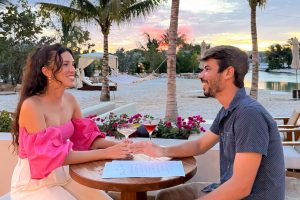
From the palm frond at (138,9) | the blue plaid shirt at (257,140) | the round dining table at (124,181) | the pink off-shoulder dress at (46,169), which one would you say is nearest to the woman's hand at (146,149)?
the round dining table at (124,181)

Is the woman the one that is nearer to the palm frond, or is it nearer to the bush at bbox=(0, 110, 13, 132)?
the bush at bbox=(0, 110, 13, 132)

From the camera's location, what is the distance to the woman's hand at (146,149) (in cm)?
238

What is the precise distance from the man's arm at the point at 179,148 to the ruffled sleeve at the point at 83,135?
45 cm

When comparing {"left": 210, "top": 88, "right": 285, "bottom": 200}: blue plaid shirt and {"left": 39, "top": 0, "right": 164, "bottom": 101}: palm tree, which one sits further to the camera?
{"left": 39, "top": 0, "right": 164, "bottom": 101}: palm tree

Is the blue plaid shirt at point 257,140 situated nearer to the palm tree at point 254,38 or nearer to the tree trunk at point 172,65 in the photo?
the tree trunk at point 172,65

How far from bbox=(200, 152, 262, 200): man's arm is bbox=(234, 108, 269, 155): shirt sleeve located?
0.03m

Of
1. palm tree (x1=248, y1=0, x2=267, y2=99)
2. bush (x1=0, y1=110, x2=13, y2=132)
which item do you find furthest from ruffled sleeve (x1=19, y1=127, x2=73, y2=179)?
palm tree (x1=248, y1=0, x2=267, y2=99)

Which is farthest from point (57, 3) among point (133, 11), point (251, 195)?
point (251, 195)

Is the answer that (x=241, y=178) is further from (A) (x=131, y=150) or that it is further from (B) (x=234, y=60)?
(A) (x=131, y=150)

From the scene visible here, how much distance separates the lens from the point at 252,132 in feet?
5.84

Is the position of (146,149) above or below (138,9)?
below

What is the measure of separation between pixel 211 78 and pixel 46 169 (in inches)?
42.3

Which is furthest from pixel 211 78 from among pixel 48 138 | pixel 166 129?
pixel 166 129

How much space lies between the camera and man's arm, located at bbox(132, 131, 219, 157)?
239cm
